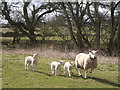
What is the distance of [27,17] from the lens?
23391 mm

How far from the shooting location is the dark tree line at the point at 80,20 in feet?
58.2

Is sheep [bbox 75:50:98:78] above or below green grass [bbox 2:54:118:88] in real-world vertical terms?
above

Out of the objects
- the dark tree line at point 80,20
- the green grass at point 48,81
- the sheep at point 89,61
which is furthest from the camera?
the dark tree line at point 80,20

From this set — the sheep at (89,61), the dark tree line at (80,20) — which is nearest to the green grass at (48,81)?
the sheep at (89,61)

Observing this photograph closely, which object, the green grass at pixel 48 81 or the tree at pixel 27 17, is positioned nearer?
the green grass at pixel 48 81

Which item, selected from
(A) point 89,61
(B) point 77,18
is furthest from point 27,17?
(A) point 89,61

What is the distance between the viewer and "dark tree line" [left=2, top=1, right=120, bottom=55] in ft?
58.2

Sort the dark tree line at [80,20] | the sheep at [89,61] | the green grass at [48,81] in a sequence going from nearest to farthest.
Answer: the green grass at [48,81]
the sheep at [89,61]
the dark tree line at [80,20]

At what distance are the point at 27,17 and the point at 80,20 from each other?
23.5 ft

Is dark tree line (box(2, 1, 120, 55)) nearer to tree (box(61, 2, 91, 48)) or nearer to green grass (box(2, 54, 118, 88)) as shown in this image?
tree (box(61, 2, 91, 48))

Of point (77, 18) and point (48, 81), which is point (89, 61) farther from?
point (77, 18)

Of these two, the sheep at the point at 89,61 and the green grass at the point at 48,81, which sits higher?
the sheep at the point at 89,61

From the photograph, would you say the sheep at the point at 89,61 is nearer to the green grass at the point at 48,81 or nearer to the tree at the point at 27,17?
the green grass at the point at 48,81

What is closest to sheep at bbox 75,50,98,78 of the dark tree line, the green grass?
the green grass
